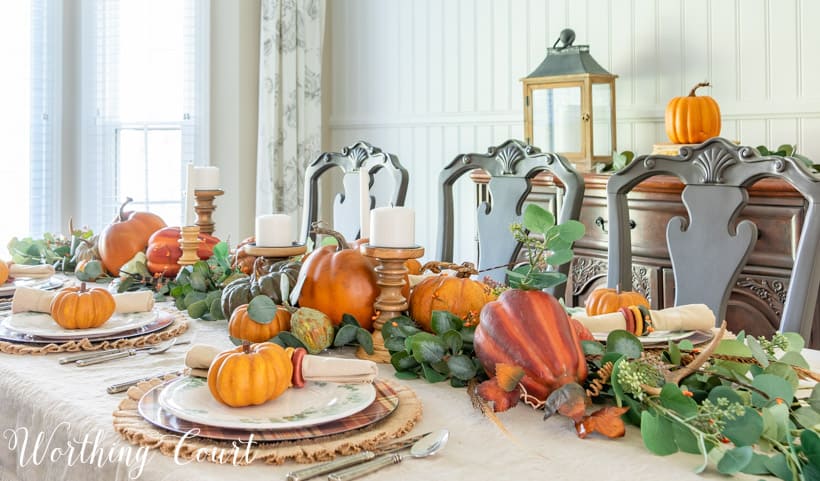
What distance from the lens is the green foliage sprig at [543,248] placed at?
0.89 meters

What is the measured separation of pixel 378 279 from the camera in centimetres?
117

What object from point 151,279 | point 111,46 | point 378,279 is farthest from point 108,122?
point 378,279

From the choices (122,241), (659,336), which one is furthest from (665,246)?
(122,241)

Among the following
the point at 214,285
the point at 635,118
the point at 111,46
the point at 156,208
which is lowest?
the point at 214,285

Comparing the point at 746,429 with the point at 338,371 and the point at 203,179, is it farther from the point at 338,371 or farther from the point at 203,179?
the point at 203,179

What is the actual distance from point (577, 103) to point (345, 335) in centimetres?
200

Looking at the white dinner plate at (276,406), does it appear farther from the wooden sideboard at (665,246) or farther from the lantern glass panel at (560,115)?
the lantern glass panel at (560,115)

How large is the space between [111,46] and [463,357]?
3.17 meters

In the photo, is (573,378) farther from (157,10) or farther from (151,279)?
(157,10)

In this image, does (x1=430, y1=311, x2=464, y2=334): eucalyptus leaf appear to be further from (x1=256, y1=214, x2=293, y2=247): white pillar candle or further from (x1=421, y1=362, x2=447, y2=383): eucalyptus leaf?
(x1=256, y1=214, x2=293, y2=247): white pillar candle

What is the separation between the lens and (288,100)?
4.00m

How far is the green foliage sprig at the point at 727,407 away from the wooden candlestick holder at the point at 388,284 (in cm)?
33

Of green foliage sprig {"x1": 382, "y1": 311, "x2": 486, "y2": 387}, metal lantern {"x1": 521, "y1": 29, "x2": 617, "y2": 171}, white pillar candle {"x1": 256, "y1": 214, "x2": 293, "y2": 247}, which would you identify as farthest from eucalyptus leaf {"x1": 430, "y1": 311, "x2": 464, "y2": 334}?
metal lantern {"x1": 521, "y1": 29, "x2": 617, "y2": 171}

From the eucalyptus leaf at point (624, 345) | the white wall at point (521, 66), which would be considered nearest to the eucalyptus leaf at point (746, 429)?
the eucalyptus leaf at point (624, 345)
